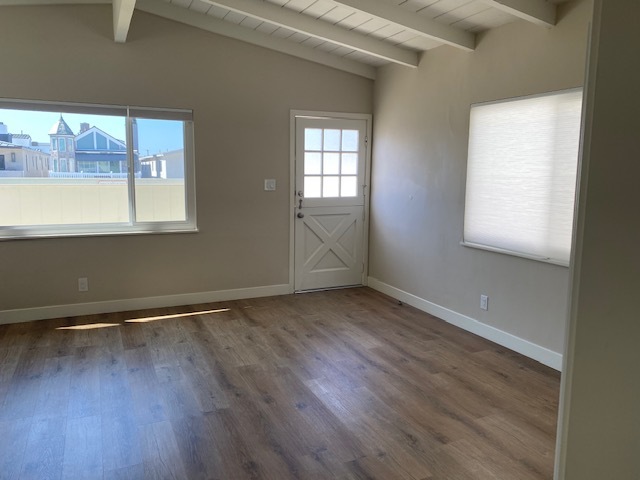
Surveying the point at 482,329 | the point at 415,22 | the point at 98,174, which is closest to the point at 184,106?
the point at 98,174

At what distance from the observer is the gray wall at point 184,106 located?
13.6 feet

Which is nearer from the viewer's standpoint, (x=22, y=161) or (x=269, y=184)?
(x=22, y=161)

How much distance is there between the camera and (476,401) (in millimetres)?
2975

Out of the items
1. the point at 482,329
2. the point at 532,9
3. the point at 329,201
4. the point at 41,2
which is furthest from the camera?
the point at 329,201

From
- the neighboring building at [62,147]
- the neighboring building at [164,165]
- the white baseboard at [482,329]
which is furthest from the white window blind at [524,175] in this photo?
the neighboring building at [62,147]

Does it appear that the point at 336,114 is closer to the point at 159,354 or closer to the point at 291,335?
the point at 291,335

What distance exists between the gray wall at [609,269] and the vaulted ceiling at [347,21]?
9.15 ft

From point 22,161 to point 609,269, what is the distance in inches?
185

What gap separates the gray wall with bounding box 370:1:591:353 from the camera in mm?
3438

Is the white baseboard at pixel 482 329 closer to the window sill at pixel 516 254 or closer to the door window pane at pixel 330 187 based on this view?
the window sill at pixel 516 254

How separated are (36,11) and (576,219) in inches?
186

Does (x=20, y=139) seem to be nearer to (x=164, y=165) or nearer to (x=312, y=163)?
(x=164, y=165)

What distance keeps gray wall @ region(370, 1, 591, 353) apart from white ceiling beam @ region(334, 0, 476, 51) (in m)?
0.16

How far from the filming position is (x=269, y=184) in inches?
203
